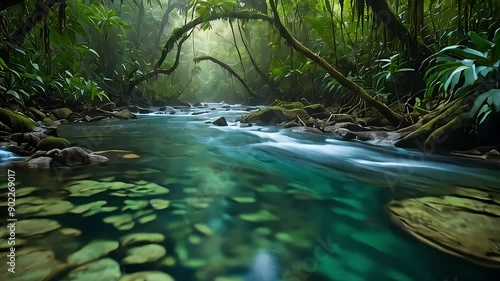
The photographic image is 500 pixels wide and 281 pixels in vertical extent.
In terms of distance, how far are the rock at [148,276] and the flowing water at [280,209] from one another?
0.10 feet

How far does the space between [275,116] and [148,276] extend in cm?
742

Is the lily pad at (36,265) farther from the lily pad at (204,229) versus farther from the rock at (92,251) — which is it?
the lily pad at (204,229)

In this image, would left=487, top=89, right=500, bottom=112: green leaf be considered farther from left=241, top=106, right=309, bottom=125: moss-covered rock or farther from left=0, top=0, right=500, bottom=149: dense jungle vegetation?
left=241, top=106, right=309, bottom=125: moss-covered rock

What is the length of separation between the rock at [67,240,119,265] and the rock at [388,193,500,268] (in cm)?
172

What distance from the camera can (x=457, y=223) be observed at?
1833 millimetres

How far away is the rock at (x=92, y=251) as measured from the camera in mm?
1356

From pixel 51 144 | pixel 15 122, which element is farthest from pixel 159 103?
pixel 51 144

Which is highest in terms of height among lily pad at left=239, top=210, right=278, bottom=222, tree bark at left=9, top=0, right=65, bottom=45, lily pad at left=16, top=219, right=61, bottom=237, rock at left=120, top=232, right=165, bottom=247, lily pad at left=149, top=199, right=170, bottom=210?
tree bark at left=9, top=0, right=65, bottom=45

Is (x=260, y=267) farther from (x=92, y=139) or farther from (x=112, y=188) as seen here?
(x=92, y=139)

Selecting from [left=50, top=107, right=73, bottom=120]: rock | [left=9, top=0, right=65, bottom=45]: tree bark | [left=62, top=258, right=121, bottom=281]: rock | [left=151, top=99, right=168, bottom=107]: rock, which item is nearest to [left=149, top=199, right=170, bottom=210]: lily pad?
[left=62, top=258, right=121, bottom=281]: rock

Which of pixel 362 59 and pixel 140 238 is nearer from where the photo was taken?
pixel 140 238

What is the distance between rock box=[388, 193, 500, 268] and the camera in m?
1.52

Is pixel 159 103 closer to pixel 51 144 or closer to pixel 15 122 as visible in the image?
pixel 15 122

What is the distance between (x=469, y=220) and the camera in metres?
1.88
